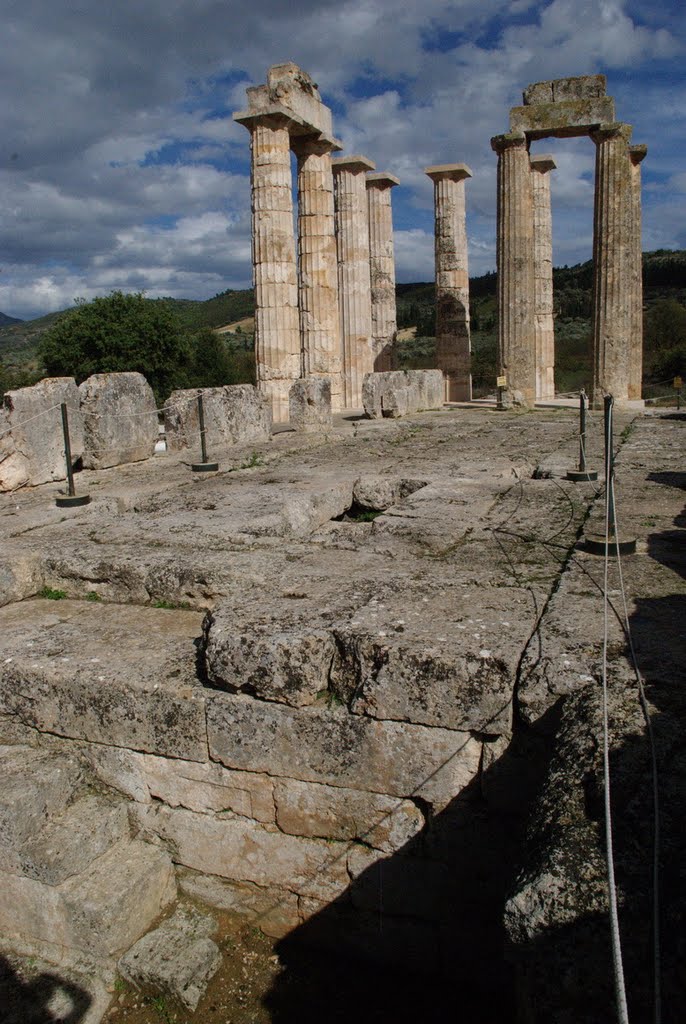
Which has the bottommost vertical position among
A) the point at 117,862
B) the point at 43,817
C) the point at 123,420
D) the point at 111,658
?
the point at 117,862

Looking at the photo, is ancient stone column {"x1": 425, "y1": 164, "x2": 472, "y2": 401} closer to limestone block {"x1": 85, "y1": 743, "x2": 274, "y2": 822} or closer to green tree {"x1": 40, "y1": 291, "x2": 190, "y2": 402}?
green tree {"x1": 40, "y1": 291, "x2": 190, "y2": 402}

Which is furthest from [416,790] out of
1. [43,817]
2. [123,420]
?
[123,420]

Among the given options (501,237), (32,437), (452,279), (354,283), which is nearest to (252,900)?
(32,437)

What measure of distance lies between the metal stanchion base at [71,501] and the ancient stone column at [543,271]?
18267 mm

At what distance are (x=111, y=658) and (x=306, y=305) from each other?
52.9ft

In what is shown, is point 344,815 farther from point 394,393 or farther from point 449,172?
point 449,172

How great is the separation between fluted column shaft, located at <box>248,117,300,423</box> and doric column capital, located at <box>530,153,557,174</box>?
9.28 metres

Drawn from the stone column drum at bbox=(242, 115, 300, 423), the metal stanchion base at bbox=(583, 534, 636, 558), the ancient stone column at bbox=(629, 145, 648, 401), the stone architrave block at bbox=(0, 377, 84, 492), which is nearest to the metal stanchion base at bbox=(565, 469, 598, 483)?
the metal stanchion base at bbox=(583, 534, 636, 558)

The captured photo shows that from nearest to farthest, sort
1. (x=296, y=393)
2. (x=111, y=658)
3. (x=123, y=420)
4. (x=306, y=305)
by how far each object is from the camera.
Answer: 1. (x=111, y=658)
2. (x=123, y=420)
3. (x=296, y=393)
4. (x=306, y=305)

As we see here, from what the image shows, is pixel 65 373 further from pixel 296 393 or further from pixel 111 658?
pixel 111 658

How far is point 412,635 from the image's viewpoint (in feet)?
11.5

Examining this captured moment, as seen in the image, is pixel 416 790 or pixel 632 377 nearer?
pixel 416 790

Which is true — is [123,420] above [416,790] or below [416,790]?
above

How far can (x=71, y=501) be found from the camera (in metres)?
7.29
